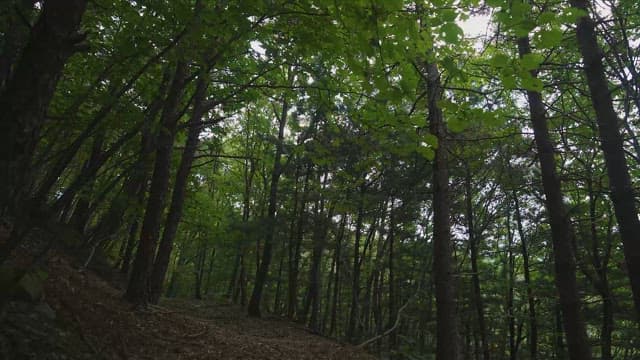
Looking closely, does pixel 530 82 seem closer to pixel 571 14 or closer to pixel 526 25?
pixel 526 25

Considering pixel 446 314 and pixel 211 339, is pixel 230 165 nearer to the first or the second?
pixel 211 339

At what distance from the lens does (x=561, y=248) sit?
5.11m

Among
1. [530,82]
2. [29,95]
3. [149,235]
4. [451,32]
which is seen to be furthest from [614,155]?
[149,235]

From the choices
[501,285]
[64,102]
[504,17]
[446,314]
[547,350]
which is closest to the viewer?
[504,17]

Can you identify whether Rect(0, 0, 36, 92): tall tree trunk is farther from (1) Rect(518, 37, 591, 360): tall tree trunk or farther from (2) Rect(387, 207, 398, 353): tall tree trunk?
(2) Rect(387, 207, 398, 353): tall tree trunk

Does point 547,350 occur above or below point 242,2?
below

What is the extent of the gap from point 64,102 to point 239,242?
36.4ft

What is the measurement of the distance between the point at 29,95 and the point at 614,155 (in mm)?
5037

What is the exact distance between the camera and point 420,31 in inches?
103

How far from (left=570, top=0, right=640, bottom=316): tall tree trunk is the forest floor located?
5.81 meters

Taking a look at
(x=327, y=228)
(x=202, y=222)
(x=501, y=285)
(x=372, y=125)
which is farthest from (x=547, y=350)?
(x=372, y=125)

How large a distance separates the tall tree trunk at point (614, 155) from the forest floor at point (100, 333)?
19.1ft

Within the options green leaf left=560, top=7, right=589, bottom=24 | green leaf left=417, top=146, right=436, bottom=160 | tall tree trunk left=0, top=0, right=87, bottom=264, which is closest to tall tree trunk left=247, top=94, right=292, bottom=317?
green leaf left=417, top=146, right=436, bottom=160

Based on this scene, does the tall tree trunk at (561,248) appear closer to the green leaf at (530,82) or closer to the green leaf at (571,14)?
the green leaf at (571,14)
